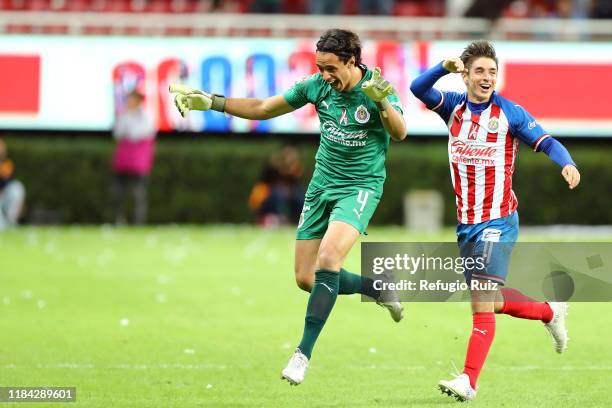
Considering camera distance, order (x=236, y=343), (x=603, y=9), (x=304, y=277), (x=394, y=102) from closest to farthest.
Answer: (x=394, y=102), (x=304, y=277), (x=236, y=343), (x=603, y=9)

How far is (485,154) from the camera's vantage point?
8.06 metres

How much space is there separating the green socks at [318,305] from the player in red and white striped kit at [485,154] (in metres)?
0.87

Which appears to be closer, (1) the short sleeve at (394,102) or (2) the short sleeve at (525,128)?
(2) the short sleeve at (525,128)

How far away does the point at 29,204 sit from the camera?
2372cm

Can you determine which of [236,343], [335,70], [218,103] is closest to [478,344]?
[335,70]

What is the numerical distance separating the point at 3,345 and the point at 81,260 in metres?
7.04

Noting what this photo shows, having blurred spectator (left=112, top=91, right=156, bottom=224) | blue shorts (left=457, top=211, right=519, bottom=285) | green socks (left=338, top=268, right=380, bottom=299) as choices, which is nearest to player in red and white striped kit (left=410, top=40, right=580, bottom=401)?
blue shorts (left=457, top=211, right=519, bottom=285)

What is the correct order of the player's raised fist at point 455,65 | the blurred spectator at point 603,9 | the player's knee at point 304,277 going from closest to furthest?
the player's raised fist at point 455,65
the player's knee at point 304,277
the blurred spectator at point 603,9

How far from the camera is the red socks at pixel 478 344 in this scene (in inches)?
301

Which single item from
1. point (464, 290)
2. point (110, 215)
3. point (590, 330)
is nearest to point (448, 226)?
point (110, 215)

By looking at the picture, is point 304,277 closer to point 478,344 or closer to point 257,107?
point 257,107

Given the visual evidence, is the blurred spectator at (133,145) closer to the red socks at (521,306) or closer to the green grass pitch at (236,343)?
the green grass pitch at (236,343)

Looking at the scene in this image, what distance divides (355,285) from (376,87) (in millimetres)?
1948

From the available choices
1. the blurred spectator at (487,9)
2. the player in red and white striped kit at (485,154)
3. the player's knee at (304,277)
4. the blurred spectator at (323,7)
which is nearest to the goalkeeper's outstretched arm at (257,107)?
the player in red and white striped kit at (485,154)
